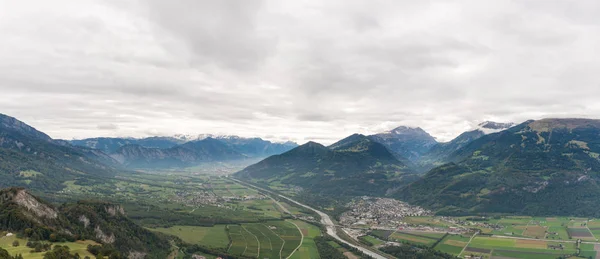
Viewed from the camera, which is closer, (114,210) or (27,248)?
(27,248)

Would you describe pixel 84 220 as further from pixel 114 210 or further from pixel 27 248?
pixel 27 248

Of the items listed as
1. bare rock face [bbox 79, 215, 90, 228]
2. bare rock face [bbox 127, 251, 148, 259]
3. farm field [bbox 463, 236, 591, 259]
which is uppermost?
bare rock face [bbox 79, 215, 90, 228]

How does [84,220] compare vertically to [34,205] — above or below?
below

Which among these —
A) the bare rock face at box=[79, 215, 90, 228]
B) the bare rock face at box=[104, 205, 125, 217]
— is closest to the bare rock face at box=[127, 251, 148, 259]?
the bare rock face at box=[79, 215, 90, 228]

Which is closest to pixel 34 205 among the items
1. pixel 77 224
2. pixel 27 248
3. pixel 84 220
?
pixel 77 224

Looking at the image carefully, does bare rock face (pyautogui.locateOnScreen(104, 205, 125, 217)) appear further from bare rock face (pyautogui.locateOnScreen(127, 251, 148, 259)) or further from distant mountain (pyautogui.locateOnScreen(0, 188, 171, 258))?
bare rock face (pyautogui.locateOnScreen(127, 251, 148, 259))

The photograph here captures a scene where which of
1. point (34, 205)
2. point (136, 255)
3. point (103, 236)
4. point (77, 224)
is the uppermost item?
point (34, 205)

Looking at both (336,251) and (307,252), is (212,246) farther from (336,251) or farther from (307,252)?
(336,251)

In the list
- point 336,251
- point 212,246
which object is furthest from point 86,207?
point 336,251
